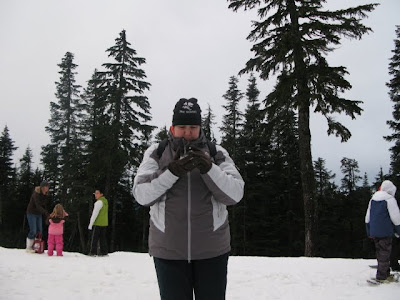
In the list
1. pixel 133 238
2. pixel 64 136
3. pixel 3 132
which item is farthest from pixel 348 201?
pixel 3 132

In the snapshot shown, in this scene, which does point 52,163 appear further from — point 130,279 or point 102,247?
point 130,279

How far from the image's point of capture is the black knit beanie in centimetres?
281

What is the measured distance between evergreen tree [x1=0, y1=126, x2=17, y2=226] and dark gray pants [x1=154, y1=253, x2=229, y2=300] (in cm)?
5309

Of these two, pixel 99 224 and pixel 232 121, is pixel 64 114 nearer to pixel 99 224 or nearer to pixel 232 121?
pixel 232 121

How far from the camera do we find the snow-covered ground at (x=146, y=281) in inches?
225

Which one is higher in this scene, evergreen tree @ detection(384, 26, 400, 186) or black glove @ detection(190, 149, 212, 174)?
evergreen tree @ detection(384, 26, 400, 186)

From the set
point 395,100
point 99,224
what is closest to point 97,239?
point 99,224

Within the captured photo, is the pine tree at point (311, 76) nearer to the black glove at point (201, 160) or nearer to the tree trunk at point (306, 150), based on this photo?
the tree trunk at point (306, 150)

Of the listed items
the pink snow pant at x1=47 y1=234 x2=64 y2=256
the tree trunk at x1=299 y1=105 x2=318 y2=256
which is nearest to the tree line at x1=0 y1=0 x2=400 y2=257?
the tree trunk at x1=299 y1=105 x2=318 y2=256

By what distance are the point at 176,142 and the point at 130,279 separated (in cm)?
499

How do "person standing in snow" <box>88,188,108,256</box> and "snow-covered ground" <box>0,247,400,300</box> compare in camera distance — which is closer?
"snow-covered ground" <box>0,247,400,300</box>

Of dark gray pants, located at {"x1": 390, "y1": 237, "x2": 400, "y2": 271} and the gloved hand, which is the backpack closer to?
the gloved hand

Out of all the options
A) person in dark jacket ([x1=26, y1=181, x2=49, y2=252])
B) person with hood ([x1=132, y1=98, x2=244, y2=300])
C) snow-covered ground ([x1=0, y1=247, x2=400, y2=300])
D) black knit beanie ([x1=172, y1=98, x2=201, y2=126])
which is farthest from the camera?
person in dark jacket ([x1=26, y1=181, x2=49, y2=252])

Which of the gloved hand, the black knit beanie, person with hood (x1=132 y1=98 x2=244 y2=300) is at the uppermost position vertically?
the black knit beanie
